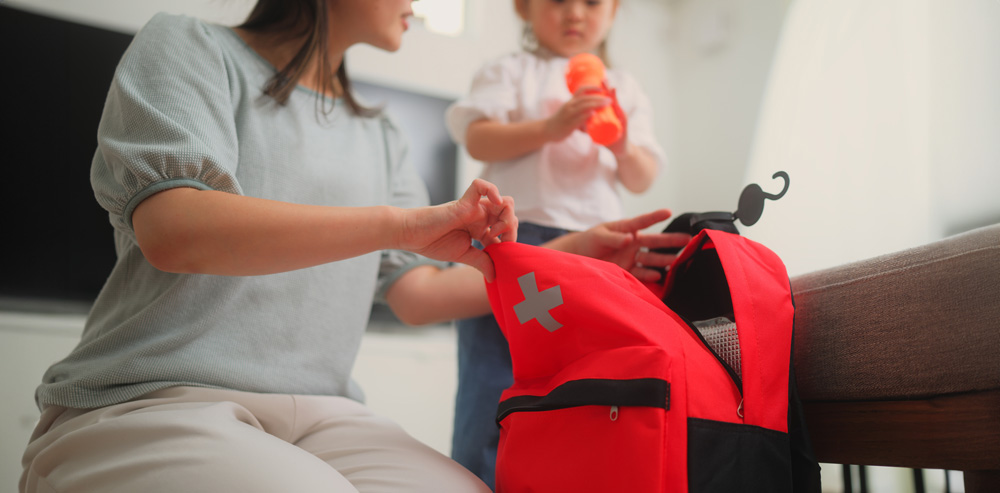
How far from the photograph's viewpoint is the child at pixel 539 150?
102 centimetres

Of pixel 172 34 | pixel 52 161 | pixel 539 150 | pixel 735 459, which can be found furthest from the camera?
pixel 52 161

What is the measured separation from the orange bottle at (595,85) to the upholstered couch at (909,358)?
398 millimetres

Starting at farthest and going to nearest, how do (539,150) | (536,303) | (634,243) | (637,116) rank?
(637,116) → (539,150) → (634,243) → (536,303)

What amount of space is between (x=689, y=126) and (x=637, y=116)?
1738 mm

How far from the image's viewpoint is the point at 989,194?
2.63 feet

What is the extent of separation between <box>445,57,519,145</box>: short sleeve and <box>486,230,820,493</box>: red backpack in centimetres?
46

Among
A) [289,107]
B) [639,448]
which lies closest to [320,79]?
[289,107]

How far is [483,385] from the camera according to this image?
3.38 ft

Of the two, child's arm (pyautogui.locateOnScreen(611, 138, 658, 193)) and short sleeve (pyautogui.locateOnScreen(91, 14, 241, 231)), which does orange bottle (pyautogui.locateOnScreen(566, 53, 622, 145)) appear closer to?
child's arm (pyautogui.locateOnScreen(611, 138, 658, 193))

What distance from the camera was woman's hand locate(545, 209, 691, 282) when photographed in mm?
840

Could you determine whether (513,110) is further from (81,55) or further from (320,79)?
(81,55)

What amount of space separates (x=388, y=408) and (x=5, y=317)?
1052 millimetres

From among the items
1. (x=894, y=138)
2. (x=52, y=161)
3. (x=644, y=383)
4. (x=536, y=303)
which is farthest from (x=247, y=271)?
(x=52, y=161)

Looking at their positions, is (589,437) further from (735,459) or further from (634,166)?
(634,166)
